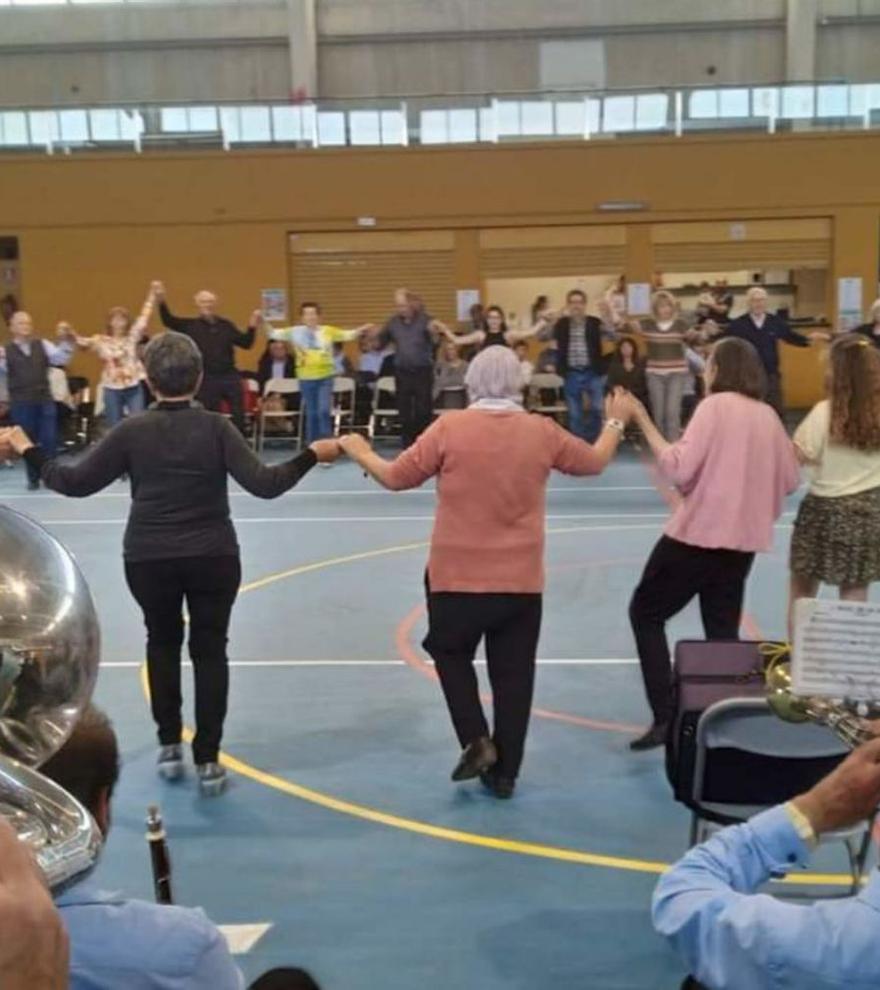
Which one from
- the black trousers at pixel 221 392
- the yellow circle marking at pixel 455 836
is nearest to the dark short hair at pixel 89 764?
the yellow circle marking at pixel 455 836

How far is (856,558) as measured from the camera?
18.6ft

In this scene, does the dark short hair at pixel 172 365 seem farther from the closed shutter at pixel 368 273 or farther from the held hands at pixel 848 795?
the closed shutter at pixel 368 273

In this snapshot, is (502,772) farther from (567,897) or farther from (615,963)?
(615,963)

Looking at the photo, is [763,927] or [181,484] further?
[181,484]

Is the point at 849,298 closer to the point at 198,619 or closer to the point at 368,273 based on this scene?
the point at 368,273

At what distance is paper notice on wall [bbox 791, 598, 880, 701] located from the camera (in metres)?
2.09

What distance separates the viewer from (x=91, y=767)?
233cm

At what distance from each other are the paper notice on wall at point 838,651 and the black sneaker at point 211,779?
3.54 meters

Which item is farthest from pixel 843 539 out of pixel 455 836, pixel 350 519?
pixel 350 519

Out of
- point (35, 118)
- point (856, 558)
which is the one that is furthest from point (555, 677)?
point (35, 118)

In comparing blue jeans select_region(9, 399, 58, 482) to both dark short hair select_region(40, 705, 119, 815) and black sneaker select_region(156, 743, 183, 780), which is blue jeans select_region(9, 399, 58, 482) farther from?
dark short hair select_region(40, 705, 119, 815)

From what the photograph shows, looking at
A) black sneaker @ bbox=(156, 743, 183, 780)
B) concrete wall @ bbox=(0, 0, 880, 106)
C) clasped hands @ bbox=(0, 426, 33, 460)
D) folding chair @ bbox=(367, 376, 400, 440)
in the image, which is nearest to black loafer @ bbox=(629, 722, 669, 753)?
black sneaker @ bbox=(156, 743, 183, 780)

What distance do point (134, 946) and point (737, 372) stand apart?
163 inches

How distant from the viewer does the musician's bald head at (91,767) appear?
7.43 ft
